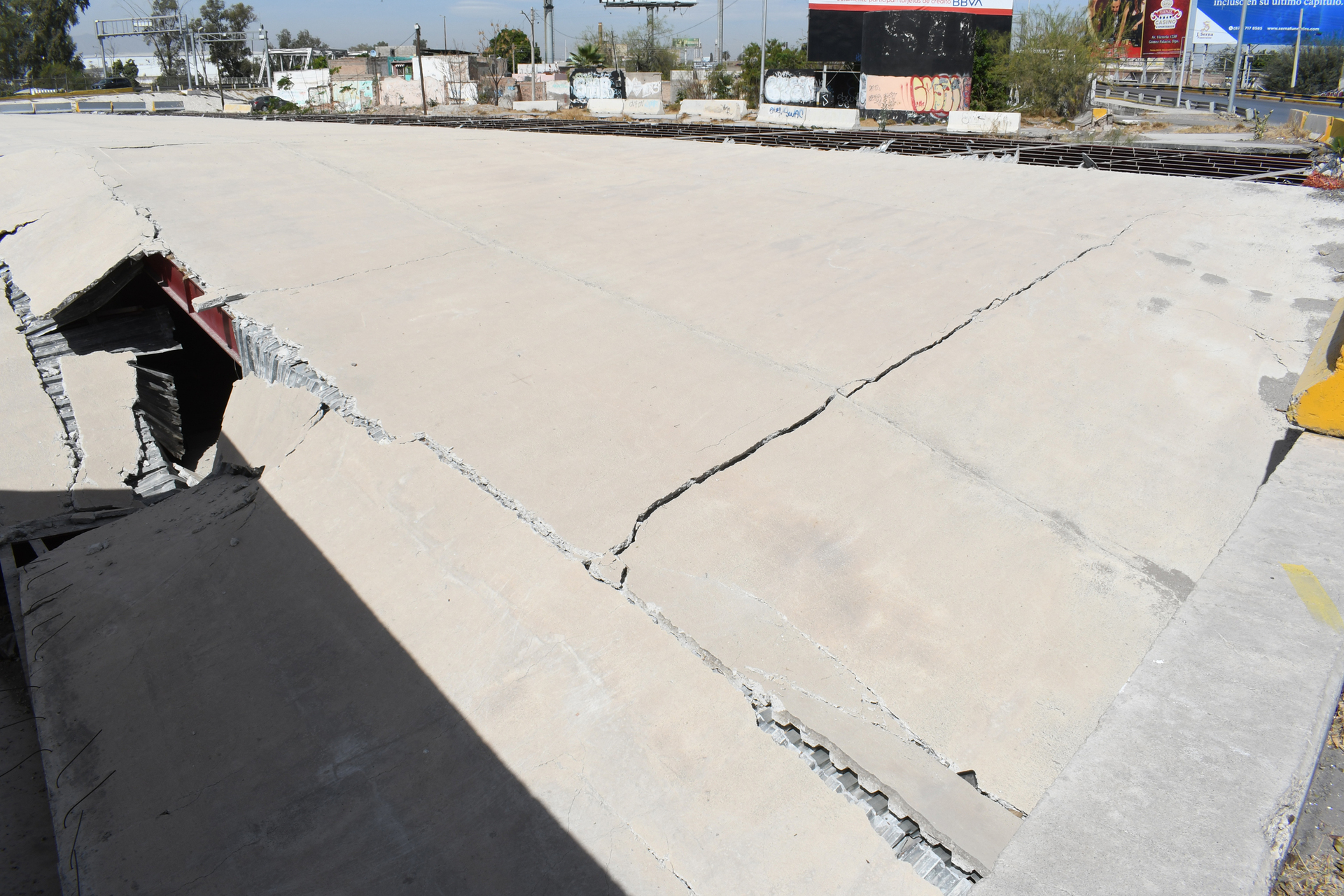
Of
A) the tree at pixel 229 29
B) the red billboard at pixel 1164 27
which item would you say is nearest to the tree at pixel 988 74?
the red billboard at pixel 1164 27

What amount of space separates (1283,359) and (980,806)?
15.5 feet

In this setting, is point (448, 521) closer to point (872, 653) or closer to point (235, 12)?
point (872, 653)

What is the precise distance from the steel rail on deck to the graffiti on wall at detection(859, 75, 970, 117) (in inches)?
776

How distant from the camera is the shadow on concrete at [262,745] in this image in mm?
2555

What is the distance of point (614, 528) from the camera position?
3395 millimetres

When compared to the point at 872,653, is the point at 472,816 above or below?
below

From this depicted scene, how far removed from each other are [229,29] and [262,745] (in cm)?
9651

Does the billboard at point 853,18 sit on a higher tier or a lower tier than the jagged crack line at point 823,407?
higher

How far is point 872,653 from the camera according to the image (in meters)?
3.02

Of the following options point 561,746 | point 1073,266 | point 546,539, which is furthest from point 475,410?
point 1073,266

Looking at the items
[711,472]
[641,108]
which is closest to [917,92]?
[641,108]

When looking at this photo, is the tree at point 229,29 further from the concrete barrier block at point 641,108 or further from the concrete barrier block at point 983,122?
the concrete barrier block at point 983,122

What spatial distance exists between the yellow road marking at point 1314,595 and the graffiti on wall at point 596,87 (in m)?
38.2

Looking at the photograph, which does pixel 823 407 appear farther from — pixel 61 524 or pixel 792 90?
pixel 792 90
